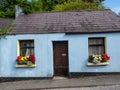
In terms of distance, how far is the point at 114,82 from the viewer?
15766 millimetres

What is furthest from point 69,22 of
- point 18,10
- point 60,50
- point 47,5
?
point 47,5

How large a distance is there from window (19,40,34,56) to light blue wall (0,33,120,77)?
0.39 meters

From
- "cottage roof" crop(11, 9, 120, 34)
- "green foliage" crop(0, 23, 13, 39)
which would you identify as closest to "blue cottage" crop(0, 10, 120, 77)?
"cottage roof" crop(11, 9, 120, 34)

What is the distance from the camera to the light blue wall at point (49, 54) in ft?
59.8

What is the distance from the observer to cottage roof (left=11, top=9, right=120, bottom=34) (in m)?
18.5

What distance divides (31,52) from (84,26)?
11.9ft

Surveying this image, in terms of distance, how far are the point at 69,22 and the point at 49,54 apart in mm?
2563

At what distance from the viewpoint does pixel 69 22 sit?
1944cm

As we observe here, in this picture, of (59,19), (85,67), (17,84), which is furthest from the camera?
(59,19)

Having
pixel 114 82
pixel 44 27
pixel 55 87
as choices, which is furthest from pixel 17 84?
pixel 114 82

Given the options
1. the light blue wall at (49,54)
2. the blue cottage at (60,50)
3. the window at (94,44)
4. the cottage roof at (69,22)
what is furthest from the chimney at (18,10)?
the window at (94,44)

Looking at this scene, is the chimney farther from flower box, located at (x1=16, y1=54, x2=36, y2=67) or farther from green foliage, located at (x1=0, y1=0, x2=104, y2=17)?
flower box, located at (x1=16, y1=54, x2=36, y2=67)

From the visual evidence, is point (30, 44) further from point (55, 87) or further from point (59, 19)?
point (55, 87)

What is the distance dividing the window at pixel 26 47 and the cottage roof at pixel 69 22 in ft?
2.24
